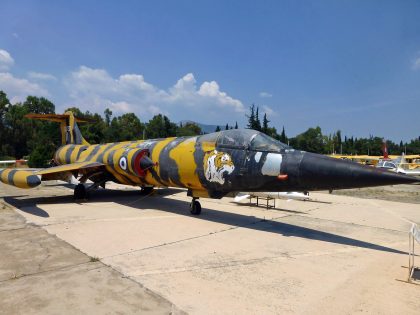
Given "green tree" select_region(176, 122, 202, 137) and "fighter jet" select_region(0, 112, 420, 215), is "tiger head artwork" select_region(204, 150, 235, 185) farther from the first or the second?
"green tree" select_region(176, 122, 202, 137)

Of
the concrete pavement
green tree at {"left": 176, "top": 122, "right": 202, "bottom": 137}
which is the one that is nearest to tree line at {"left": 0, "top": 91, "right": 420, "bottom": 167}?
green tree at {"left": 176, "top": 122, "right": 202, "bottom": 137}

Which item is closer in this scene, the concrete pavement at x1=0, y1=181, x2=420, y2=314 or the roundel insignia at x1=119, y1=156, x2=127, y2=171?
the concrete pavement at x1=0, y1=181, x2=420, y2=314

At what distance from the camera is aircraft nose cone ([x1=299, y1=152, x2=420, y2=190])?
5871 mm

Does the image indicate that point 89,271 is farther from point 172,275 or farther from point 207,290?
point 207,290

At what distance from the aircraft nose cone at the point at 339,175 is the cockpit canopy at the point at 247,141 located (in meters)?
0.96

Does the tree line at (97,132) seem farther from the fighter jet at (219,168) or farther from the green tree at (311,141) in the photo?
the fighter jet at (219,168)

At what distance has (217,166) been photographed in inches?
342

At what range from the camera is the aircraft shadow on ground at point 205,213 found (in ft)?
24.9

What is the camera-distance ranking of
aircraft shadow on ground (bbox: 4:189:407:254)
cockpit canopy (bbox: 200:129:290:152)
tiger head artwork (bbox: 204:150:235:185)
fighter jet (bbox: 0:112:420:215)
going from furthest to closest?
tiger head artwork (bbox: 204:150:235:185)
cockpit canopy (bbox: 200:129:290:152)
aircraft shadow on ground (bbox: 4:189:407:254)
fighter jet (bbox: 0:112:420:215)

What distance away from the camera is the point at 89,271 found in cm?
511

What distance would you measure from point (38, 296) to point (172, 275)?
1.85 metres

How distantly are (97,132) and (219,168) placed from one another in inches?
2354

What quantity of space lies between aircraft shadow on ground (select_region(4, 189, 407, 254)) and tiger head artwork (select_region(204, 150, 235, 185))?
142cm

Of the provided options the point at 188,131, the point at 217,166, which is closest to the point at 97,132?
the point at 188,131
